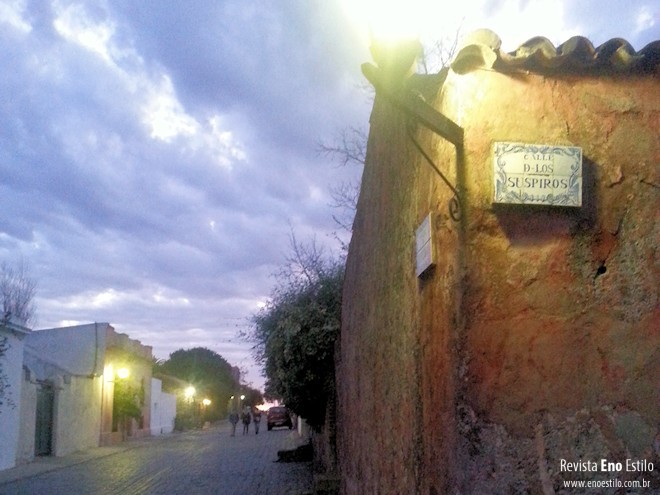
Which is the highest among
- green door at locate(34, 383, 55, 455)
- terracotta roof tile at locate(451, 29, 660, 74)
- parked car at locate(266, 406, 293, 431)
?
terracotta roof tile at locate(451, 29, 660, 74)

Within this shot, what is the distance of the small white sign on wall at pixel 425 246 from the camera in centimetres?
502

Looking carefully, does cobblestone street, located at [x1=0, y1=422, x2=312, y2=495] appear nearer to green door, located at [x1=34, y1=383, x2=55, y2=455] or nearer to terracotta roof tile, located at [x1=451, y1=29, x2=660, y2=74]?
green door, located at [x1=34, y1=383, x2=55, y2=455]

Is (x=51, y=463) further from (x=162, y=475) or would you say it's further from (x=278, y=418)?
(x=278, y=418)

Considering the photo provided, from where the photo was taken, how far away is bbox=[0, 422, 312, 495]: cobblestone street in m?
16.3

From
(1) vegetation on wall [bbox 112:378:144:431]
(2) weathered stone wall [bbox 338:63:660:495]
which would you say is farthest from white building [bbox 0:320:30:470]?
(2) weathered stone wall [bbox 338:63:660:495]

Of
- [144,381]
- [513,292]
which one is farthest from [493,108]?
[144,381]

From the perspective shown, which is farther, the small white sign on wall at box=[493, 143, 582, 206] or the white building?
the white building

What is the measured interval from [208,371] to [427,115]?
85.0 m

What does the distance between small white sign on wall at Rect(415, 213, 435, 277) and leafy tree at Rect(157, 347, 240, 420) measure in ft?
262

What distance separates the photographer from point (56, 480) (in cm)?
1892

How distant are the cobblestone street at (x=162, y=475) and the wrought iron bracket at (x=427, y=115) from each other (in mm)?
11204

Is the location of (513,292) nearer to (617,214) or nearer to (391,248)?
(617,214)

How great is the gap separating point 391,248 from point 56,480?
591 inches

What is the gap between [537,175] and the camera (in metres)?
4.69
